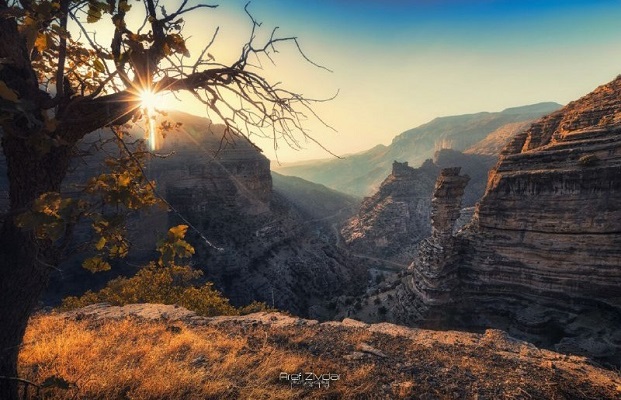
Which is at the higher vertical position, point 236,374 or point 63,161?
point 63,161

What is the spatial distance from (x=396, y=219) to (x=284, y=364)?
63051 mm

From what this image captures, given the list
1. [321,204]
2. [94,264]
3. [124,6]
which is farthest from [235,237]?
[321,204]

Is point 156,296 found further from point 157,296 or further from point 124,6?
point 124,6

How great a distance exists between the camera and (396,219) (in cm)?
6688

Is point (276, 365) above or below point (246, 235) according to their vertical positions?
above

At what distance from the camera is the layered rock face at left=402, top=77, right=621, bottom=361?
17125 mm

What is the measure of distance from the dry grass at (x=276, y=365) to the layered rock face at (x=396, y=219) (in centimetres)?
5089

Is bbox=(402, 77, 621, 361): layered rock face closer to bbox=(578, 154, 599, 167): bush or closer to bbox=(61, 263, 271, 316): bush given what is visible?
bbox=(578, 154, 599, 167): bush

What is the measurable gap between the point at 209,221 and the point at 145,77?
4114cm

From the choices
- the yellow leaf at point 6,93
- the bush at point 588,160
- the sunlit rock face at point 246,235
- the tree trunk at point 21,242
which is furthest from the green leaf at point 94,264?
the sunlit rock face at point 246,235

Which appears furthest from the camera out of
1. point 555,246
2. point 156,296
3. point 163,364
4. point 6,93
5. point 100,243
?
point 156,296

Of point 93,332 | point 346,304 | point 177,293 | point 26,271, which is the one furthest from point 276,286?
point 26,271

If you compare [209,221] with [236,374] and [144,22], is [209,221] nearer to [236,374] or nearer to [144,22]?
[236,374]

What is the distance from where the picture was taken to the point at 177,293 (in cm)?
2003
